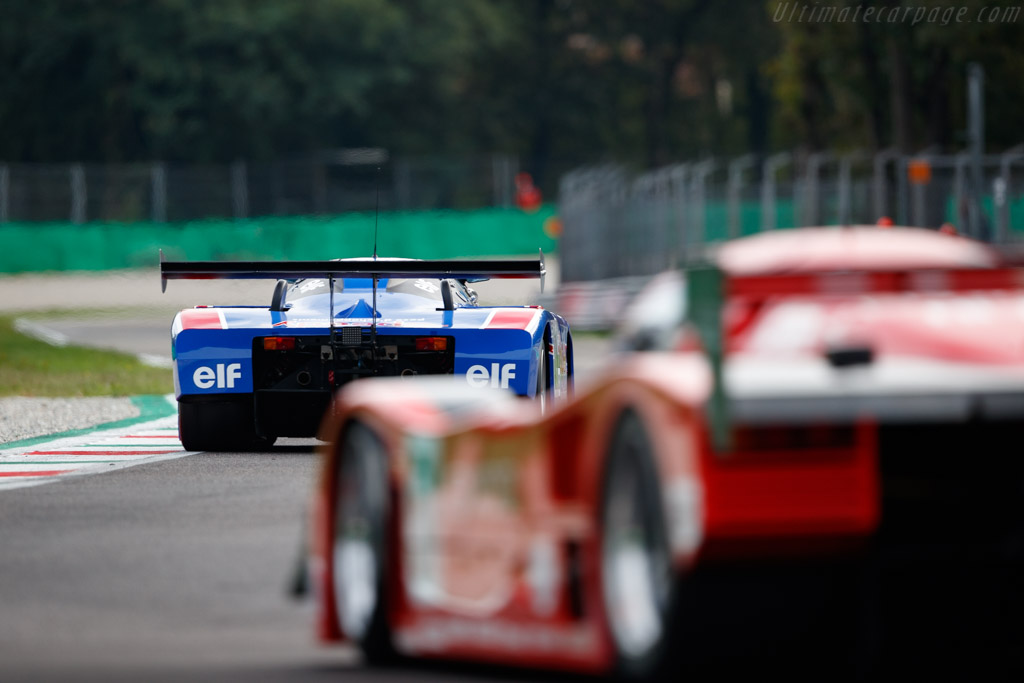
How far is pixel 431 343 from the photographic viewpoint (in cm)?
1351

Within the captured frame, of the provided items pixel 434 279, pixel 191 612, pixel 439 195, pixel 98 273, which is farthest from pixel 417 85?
pixel 191 612

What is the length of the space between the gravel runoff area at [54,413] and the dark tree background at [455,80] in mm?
33885

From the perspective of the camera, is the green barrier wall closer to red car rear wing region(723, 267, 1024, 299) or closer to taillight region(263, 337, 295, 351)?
taillight region(263, 337, 295, 351)

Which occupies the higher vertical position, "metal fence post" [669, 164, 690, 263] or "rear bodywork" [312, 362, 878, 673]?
"metal fence post" [669, 164, 690, 263]

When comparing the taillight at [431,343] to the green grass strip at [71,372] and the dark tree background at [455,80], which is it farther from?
the dark tree background at [455,80]

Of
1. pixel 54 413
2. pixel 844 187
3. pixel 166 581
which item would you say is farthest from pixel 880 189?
pixel 166 581

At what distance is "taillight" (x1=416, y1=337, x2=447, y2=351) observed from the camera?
44.3 ft

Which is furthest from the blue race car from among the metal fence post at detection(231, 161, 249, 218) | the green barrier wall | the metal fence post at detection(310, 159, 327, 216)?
the metal fence post at detection(310, 159, 327, 216)

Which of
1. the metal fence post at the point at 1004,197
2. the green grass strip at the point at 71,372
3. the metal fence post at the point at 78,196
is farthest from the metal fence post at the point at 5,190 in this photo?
the metal fence post at the point at 1004,197

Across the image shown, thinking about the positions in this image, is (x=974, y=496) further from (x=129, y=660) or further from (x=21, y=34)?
(x=21, y=34)

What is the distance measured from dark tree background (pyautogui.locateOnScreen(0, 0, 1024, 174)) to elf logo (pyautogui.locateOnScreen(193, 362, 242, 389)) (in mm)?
39439

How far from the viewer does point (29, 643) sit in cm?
684

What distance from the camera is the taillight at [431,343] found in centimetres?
1349

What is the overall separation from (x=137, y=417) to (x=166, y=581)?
35.8 ft
